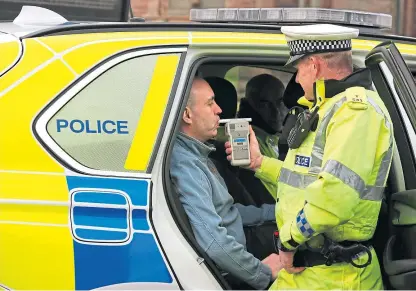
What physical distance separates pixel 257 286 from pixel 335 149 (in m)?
0.77

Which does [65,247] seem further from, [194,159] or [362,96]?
[362,96]

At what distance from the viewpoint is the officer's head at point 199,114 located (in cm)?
310

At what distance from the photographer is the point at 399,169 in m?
2.84

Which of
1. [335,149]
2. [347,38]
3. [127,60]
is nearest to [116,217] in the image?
[127,60]

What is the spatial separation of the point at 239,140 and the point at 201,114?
24 centimetres

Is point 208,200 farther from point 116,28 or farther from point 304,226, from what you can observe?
point 116,28

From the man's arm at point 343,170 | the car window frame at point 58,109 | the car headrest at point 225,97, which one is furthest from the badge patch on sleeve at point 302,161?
the car headrest at point 225,97

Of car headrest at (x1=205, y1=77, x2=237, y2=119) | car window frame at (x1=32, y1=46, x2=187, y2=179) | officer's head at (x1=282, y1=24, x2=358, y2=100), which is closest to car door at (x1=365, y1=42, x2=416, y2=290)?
officer's head at (x1=282, y1=24, x2=358, y2=100)

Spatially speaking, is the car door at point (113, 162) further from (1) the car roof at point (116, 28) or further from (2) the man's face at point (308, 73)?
(2) the man's face at point (308, 73)

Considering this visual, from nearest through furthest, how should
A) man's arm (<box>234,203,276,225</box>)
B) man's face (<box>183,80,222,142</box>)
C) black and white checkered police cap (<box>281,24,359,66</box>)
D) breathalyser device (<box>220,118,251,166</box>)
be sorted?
black and white checkered police cap (<box>281,24,359,66</box>)
man's face (<box>183,80,222,142</box>)
breathalyser device (<box>220,118,251,166</box>)
man's arm (<box>234,203,276,225</box>)

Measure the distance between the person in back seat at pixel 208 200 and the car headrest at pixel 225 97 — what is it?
551 mm

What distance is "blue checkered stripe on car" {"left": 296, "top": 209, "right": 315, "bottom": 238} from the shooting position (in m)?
2.45

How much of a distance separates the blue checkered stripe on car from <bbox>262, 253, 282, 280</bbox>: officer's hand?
1.76ft

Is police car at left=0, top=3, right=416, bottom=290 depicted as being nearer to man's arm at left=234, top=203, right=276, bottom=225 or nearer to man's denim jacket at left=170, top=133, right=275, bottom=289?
man's denim jacket at left=170, top=133, right=275, bottom=289
